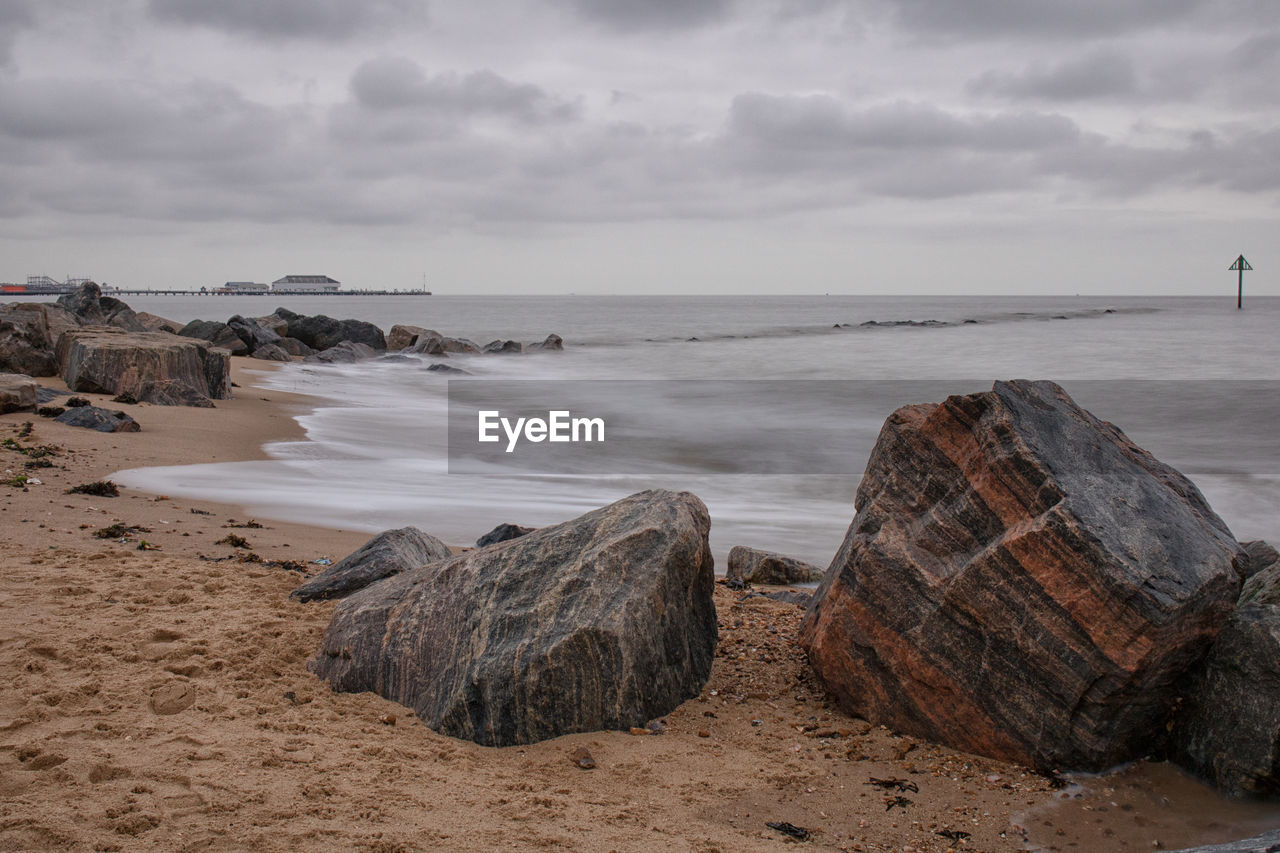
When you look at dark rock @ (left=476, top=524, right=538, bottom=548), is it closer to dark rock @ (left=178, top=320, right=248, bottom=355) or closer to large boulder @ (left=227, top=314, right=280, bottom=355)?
dark rock @ (left=178, top=320, right=248, bottom=355)

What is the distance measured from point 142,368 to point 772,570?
10910 millimetres

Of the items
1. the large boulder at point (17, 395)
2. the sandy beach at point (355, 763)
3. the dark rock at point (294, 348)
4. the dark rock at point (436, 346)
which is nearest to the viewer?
the sandy beach at point (355, 763)

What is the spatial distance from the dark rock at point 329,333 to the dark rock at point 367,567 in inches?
1070

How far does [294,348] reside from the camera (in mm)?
30109

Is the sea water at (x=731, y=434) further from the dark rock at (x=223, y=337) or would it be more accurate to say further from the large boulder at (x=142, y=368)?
the dark rock at (x=223, y=337)

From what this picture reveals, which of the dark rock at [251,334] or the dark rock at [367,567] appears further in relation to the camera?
the dark rock at [251,334]

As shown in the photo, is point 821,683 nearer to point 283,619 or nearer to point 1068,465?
point 1068,465

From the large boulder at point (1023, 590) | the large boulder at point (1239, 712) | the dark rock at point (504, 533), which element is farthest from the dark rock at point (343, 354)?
the large boulder at point (1239, 712)

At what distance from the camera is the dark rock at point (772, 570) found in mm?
6992

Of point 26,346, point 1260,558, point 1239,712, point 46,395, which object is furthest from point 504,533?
point 26,346

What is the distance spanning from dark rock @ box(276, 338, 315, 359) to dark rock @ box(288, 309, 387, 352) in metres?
0.89

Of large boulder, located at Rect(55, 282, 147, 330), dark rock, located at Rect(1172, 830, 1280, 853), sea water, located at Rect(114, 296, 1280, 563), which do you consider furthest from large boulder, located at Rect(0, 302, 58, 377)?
dark rock, located at Rect(1172, 830, 1280, 853)

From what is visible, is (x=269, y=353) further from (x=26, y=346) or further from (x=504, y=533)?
(x=504, y=533)

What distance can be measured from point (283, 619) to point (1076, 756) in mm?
3873
